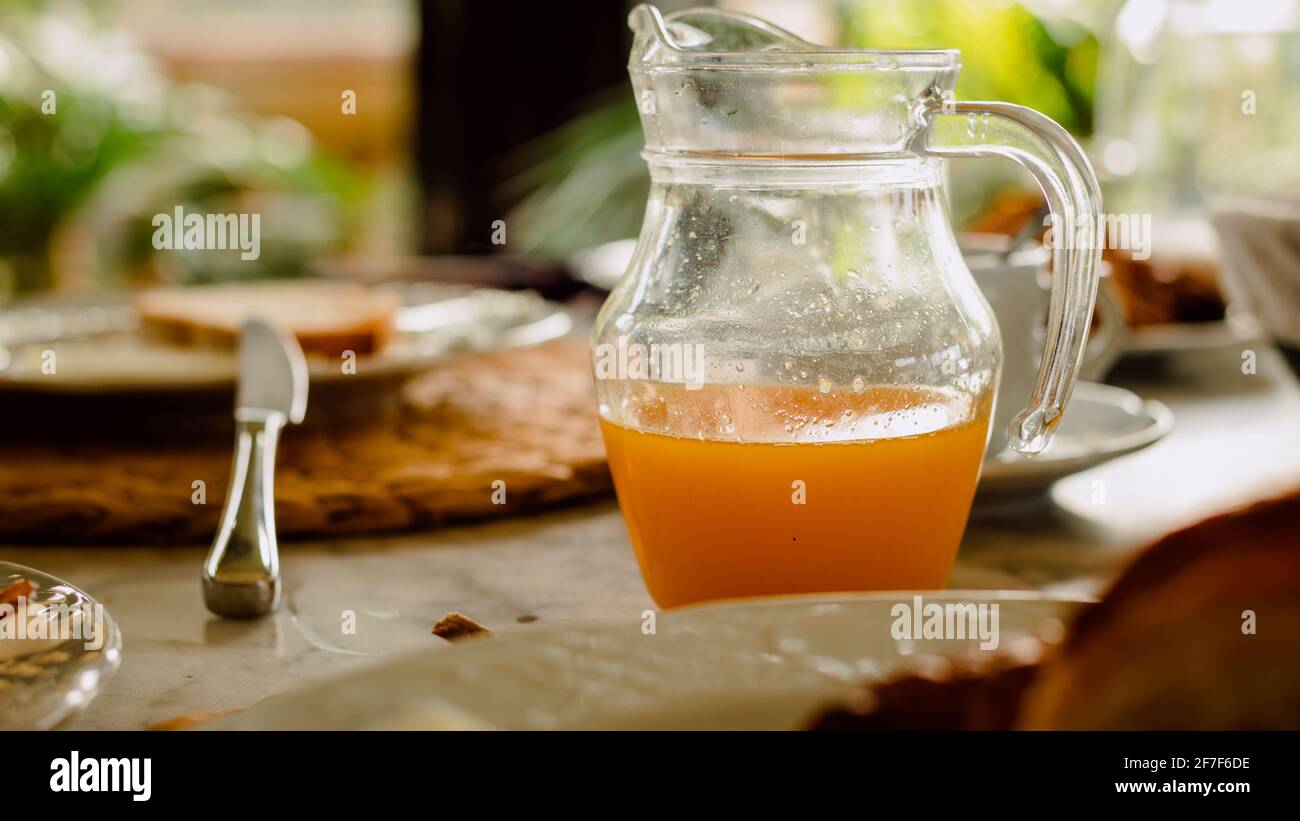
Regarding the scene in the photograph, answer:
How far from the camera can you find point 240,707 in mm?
620

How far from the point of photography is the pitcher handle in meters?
0.65

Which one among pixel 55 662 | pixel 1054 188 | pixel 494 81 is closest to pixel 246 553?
pixel 55 662

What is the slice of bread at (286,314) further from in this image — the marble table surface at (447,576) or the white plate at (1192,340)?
the white plate at (1192,340)

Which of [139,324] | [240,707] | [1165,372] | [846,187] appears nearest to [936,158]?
[846,187]

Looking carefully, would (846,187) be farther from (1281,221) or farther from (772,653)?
(1281,221)

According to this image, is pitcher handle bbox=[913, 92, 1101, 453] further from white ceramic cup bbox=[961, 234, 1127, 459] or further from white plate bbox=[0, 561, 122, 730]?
white plate bbox=[0, 561, 122, 730]

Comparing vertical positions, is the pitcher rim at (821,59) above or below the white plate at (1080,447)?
above

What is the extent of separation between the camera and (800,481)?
25.7 inches

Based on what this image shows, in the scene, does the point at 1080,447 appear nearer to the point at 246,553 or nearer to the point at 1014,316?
the point at 1014,316

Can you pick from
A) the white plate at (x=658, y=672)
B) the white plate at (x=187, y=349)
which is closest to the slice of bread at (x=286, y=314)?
the white plate at (x=187, y=349)

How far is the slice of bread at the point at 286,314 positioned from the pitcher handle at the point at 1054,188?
2.50 ft

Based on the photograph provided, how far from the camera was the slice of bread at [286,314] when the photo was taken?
4.25 ft

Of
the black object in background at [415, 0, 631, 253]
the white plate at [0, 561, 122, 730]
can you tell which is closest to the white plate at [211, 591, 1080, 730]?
the white plate at [0, 561, 122, 730]
